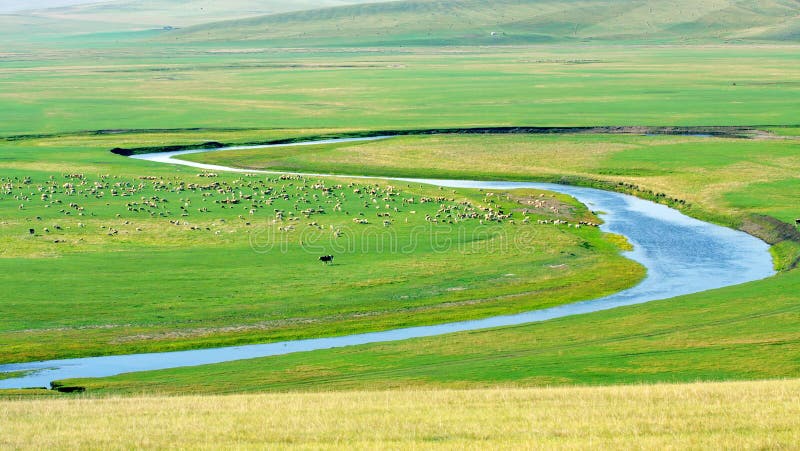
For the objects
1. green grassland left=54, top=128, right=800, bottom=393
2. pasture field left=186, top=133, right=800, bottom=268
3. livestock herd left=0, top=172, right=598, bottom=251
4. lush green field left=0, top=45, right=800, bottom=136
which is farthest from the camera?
lush green field left=0, top=45, right=800, bottom=136

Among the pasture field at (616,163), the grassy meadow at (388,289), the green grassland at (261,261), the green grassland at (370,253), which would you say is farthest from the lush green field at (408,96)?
the green grassland at (261,261)

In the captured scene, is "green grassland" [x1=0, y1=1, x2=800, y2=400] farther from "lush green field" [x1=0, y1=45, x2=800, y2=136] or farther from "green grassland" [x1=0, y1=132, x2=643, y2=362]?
"lush green field" [x1=0, y1=45, x2=800, y2=136]

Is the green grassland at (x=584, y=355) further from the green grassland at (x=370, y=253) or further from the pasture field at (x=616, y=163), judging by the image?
the pasture field at (x=616, y=163)

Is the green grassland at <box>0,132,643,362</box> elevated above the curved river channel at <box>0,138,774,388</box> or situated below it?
above

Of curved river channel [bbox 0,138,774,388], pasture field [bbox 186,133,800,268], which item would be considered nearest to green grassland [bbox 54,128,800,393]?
curved river channel [bbox 0,138,774,388]

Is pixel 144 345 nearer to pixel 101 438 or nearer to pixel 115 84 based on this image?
pixel 101 438

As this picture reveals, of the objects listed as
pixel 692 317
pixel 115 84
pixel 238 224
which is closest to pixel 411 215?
pixel 238 224
